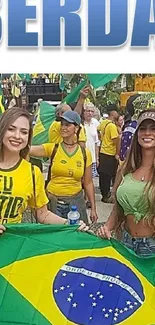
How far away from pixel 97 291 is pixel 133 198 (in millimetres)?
458

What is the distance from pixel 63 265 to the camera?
2480 mm

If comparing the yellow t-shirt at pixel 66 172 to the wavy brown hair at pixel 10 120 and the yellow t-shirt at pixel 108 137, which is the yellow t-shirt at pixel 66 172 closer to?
the wavy brown hair at pixel 10 120

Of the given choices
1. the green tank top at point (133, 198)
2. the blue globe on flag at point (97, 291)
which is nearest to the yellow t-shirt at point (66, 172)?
the green tank top at point (133, 198)

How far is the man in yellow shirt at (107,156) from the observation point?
7332 mm

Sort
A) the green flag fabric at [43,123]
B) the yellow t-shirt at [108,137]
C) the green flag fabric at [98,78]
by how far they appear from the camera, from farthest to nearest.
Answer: the yellow t-shirt at [108,137] < the green flag fabric at [98,78] < the green flag fabric at [43,123]

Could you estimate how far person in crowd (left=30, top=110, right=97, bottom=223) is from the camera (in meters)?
4.03

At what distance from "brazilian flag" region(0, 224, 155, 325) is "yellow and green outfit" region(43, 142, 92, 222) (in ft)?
4.83

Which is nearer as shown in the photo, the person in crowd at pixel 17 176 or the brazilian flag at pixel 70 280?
the brazilian flag at pixel 70 280

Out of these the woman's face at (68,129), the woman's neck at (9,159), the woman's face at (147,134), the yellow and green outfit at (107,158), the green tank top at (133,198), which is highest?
the woman's face at (147,134)

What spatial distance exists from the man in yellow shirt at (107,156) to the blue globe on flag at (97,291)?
4.85 m

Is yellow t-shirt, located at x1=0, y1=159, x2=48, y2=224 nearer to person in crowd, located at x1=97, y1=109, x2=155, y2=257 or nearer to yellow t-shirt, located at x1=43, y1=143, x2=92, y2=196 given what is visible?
person in crowd, located at x1=97, y1=109, x2=155, y2=257

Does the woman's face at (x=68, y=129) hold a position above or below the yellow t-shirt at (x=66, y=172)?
above

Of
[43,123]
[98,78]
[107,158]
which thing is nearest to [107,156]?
[107,158]

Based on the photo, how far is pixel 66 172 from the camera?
4023mm
